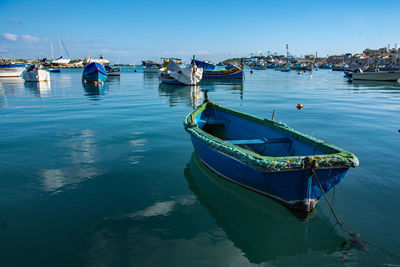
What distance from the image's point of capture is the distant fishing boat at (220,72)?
2090 inches

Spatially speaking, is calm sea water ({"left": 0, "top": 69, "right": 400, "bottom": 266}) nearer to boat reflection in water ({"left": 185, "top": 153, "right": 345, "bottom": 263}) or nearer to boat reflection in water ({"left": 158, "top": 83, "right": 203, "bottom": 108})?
boat reflection in water ({"left": 185, "top": 153, "right": 345, "bottom": 263})

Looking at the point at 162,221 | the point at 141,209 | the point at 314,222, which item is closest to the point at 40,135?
the point at 141,209

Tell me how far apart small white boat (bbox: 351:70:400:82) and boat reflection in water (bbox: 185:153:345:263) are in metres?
49.0

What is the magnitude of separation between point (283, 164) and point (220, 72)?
174 ft

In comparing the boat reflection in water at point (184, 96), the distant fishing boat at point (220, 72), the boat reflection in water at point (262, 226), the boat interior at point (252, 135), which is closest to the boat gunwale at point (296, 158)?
the boat interior at point (252, 135)

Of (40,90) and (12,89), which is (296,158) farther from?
(12,89)

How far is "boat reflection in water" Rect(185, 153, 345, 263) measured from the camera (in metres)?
4.53

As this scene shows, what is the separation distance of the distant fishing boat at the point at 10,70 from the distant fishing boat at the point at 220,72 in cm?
4049

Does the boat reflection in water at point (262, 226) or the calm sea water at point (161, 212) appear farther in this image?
the boat reflection in water at point (262, 226)

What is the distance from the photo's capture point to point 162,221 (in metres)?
5.30

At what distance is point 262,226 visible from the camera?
16.8 feet

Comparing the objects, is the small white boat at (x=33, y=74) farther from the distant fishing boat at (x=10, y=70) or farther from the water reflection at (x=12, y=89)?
the distant fishing boat at (x=10, y=70)

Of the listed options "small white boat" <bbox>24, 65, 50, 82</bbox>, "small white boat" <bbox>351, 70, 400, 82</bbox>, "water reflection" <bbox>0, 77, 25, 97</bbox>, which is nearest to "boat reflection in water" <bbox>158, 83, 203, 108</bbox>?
"water reflection" <bbox>0, 77, 25, 97</bbox>

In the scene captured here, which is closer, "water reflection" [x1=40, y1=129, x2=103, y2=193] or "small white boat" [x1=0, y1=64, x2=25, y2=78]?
"water reflection" [x1=40, y1=129, x2=103, y2=193]
